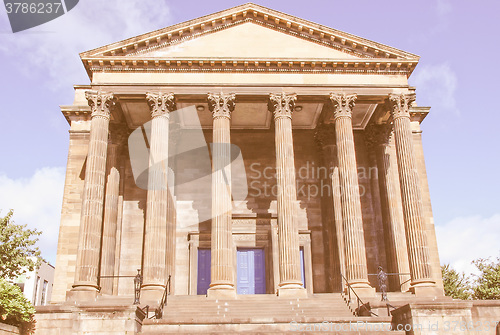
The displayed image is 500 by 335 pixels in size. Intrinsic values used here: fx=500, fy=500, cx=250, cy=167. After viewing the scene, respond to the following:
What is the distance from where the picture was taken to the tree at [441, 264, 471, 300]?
43.4 meters

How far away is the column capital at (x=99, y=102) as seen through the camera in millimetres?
25609

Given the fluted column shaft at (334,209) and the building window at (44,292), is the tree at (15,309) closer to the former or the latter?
the fluted column shaft at (334,209)

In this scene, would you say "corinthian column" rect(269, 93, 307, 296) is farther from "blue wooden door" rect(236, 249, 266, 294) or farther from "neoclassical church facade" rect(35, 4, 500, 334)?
"blue wooden door" rect(236, 249, 266, 294)

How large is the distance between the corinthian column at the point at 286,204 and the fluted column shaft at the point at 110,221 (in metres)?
9.51

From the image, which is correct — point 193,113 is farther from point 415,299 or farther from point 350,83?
point 415,299

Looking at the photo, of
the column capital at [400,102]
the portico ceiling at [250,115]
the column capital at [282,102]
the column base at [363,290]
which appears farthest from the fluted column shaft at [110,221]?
the column capital at [400,102]

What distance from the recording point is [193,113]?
2953 cm

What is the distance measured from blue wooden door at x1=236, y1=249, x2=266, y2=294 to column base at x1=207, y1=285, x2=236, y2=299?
5.43 meters

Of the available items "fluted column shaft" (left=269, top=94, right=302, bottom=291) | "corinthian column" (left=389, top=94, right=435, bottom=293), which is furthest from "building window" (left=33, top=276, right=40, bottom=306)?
"corinthian column" (left=389, top=94, right=435, bottom=293)

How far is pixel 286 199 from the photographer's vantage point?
24203 mm

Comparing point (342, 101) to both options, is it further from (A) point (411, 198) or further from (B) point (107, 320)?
(B) point (107, 320)

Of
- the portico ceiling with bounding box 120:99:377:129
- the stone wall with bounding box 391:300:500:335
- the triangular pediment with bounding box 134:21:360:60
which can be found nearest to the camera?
the stone wall with bounding box 391:300:500:335

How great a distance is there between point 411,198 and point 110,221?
52.3ft

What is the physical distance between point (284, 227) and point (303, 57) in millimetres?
9572
